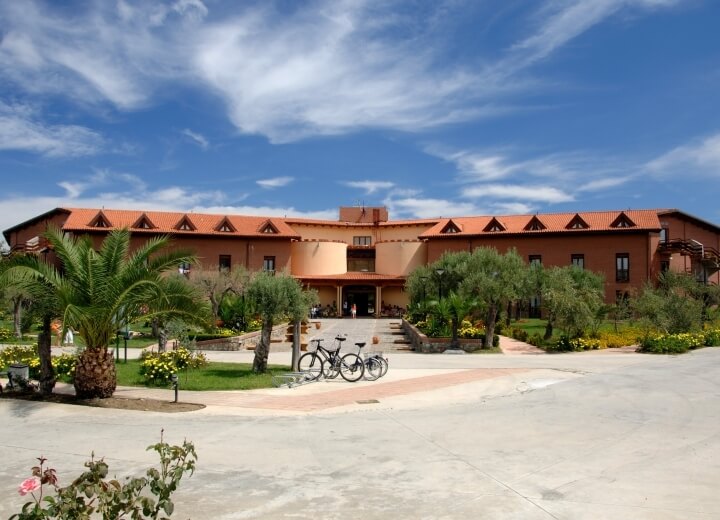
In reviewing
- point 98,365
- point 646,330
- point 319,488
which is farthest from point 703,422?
point 646,330

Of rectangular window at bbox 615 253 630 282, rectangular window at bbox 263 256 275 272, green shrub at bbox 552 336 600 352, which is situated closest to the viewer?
green shrub at bbox 552 336 600 352

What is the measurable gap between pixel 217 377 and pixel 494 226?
125ft

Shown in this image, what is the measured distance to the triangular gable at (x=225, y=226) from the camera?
168ft

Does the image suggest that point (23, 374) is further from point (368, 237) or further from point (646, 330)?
point (368, 237)

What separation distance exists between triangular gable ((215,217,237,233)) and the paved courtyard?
37715 millimetres

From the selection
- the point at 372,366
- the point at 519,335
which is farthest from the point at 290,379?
the point at 519,335

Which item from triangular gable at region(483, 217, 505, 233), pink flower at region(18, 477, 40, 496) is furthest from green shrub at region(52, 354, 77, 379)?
triangular gable at region(483, 217, 505, 233)

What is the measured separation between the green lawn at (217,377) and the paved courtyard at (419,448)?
1.05m

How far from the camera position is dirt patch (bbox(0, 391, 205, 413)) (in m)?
11.8

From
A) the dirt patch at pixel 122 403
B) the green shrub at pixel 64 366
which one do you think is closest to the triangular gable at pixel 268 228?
the green shrub at pixel 64 366

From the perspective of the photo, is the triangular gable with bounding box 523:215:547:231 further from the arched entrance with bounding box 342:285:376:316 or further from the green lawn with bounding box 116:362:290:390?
the green lawn with bounding box 116:362:290:390

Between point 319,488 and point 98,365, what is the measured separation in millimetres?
7418

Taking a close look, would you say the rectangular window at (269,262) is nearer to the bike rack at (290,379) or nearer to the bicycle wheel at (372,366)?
the bicycle wheel at (372,366)

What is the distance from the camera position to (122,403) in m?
12.2
